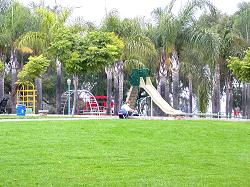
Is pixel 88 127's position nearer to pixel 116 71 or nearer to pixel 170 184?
pixel 170 184

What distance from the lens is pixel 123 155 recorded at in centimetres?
1263

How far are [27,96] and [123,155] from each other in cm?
2581

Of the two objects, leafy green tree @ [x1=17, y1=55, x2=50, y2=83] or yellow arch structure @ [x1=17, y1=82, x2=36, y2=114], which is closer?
leafy green tree @ [x1=17, y1=55, x2=50, y2=83]

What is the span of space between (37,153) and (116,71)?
76.6 ft

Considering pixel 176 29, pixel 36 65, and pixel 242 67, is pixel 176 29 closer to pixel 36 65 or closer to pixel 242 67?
pixel 242 67

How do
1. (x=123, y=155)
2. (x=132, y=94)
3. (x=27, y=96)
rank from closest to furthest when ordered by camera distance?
(x=123, y=155)
(x=132, y=94)
(x=27, y=96)

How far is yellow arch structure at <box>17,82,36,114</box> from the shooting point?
36.5 m

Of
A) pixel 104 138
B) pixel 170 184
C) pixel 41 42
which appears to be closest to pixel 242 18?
pixel 41 42

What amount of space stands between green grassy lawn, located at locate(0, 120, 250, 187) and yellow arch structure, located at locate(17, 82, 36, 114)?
704 inches

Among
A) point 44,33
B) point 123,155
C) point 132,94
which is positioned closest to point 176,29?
point 132,94

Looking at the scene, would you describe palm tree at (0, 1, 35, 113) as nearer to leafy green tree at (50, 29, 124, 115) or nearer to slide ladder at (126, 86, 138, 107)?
leafy green tree at (50, 29, 124, 115)

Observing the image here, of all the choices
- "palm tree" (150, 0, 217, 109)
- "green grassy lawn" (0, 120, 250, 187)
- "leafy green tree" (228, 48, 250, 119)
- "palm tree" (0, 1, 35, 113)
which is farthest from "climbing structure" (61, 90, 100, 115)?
"green grassy lawn" (0, 120, 250, 187)

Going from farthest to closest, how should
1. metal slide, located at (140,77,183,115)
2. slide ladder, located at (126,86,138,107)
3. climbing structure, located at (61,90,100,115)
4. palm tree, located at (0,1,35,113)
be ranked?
1. climbing structure, located at (61,90,100,115)
2. palm tree, located at (0,1,35,113)
3. slide ladder, located at (126,86,138,107)
4. metal slide, located at (140,77,183,115)

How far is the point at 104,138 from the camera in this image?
15547mm
